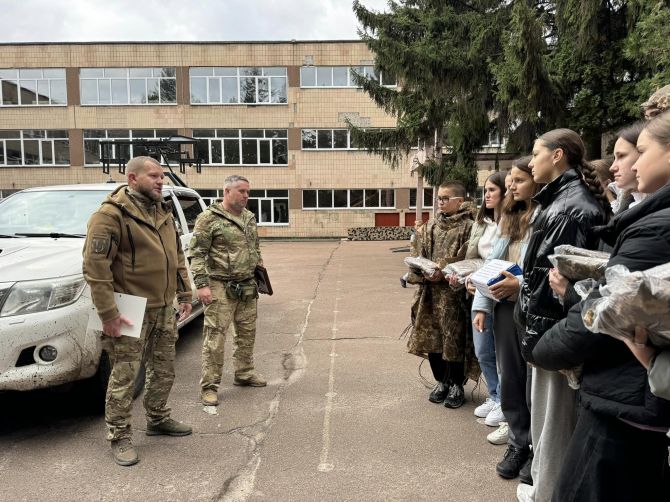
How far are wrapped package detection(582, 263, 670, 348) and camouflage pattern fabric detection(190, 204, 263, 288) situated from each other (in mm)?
3709

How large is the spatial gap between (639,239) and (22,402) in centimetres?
490

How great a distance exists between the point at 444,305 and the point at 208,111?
91.8 feet

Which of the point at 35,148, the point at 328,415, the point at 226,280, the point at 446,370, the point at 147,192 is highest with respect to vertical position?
the point at 35,148

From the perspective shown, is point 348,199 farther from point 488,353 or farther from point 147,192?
point 147,192

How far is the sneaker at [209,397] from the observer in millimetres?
4586

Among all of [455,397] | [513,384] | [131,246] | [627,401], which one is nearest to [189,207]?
[131,246]

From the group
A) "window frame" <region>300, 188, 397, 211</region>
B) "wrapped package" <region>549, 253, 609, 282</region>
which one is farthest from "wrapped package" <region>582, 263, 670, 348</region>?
"window frame" <region>300, 188, 397, 211</region>

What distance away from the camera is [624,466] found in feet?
5.89

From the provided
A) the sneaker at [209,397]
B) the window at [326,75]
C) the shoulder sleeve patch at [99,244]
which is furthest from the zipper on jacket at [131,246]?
the window at [326,75]

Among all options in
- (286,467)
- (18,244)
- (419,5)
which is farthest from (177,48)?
(286,467)

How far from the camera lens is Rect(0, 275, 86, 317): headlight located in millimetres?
3691

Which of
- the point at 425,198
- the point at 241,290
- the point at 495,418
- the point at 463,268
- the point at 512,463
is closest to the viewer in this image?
the point at 512,463

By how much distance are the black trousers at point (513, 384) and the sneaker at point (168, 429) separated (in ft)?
7.79

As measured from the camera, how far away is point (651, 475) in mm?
1789
